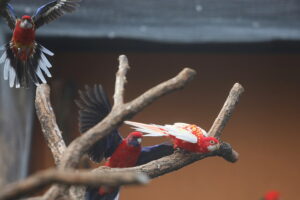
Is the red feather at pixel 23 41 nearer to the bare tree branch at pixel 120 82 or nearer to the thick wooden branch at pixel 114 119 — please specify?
the bare tree branch at pixel 120 82

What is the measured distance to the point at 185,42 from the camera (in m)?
3.17

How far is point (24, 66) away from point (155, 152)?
556mm

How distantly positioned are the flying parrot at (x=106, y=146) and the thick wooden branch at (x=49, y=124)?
10 centimetres

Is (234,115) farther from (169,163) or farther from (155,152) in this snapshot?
(169,163)

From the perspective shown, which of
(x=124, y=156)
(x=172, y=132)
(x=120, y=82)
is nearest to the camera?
(x=120, y=82)

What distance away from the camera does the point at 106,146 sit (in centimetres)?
191

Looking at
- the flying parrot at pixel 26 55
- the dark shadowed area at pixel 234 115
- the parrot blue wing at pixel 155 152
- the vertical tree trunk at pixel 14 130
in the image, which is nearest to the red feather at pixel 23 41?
the flying parrot at pixel 26 55

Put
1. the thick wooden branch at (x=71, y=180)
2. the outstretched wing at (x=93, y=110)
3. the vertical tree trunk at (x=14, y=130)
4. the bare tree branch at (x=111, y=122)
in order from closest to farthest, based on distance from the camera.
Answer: the thick wooden branch at (x=71, y=180) → the bare tree branch at (x=111, y=122) → the outstretched wing at (x=93, y=110) → the vertical tree trunk at (x=14, y=130)

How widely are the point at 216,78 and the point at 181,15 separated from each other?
0.61 metres

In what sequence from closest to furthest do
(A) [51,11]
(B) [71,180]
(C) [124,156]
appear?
(B) [71,180], (C) [124,156], (A) [51,11]

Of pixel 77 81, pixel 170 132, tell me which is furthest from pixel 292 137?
pixel 170 132

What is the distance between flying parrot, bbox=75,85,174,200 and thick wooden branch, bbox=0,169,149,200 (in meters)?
0.83

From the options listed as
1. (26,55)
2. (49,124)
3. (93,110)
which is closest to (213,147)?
(93,110)

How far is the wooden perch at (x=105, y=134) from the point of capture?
0.98 metres
